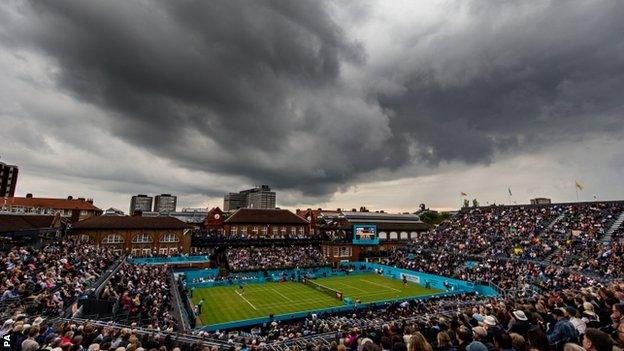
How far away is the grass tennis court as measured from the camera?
107 ft

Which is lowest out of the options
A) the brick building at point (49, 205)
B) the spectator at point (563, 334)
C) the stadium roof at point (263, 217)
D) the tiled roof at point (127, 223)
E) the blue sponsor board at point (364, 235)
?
the spectator at point (563, 334)

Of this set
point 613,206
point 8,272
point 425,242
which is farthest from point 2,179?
point 613,206

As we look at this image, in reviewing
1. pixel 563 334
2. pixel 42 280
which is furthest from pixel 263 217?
pixel 563 334

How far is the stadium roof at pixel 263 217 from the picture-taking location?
6563 cm

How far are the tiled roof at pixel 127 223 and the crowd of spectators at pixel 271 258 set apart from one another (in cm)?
1096

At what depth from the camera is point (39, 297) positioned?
51.5 feet

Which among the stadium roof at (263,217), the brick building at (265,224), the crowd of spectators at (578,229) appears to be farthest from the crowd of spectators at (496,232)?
the stadium roof at (263,217)

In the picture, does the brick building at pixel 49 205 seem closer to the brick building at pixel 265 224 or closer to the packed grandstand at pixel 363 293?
the brick building at pixel 265 224

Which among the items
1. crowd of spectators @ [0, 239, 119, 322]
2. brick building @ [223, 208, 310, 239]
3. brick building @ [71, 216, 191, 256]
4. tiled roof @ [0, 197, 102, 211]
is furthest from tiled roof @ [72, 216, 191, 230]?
tiled roof @ [0, 197, 102, 211]

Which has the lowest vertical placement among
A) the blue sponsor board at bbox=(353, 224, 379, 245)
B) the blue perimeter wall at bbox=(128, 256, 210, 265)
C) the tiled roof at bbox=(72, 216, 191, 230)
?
the blue perimeter wall at bbox=(128, 256, 210, 265)

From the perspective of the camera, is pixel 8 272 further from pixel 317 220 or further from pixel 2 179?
pixel 2 179

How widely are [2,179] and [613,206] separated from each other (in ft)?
561

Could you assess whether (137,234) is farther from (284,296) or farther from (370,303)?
(370,303)

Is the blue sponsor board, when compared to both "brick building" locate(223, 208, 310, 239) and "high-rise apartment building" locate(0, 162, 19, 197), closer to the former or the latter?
"brick building" locate(223, 208, 310, 239)
